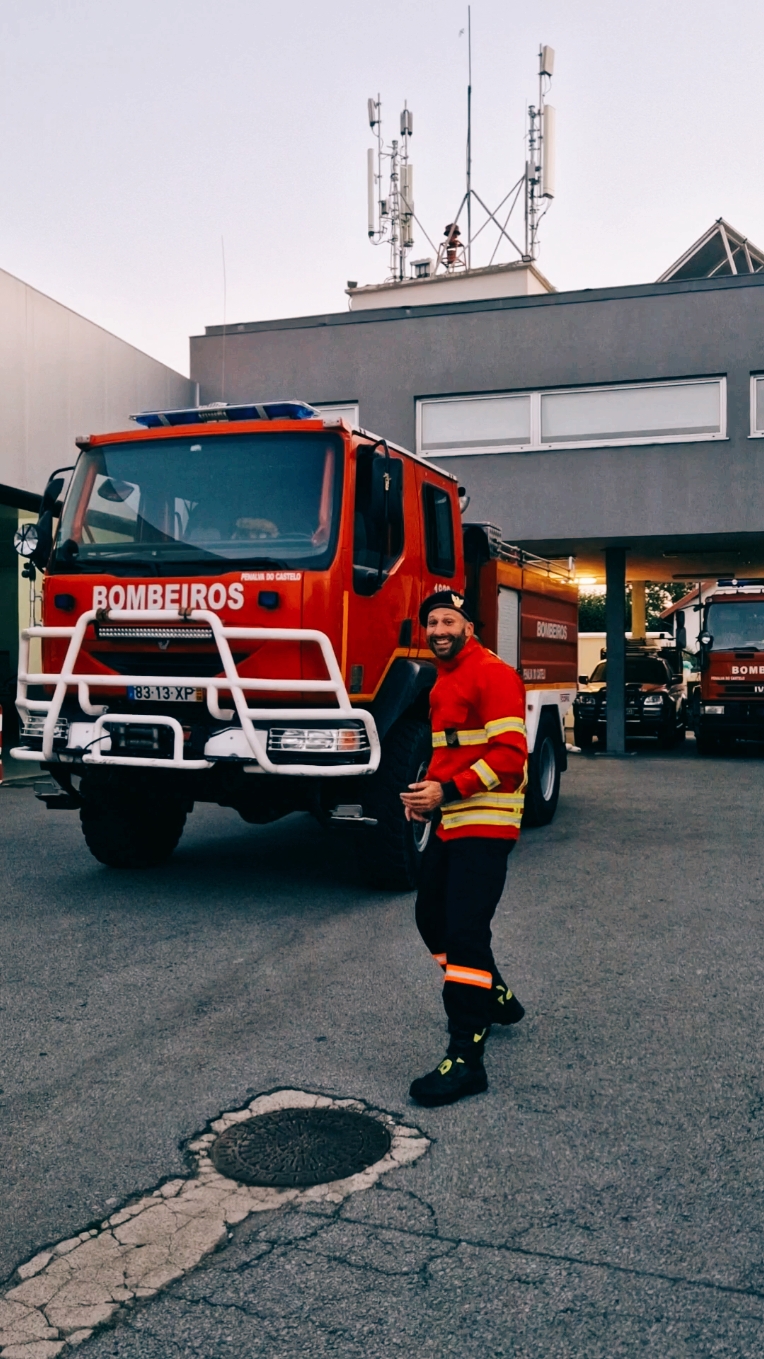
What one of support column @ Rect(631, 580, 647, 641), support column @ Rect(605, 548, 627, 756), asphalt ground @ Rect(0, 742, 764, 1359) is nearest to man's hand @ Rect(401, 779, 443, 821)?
asphalt ground @ Rect(0, 742, 764, 1359)

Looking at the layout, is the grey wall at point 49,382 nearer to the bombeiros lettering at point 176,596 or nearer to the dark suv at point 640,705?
the bombeiros lettering at point 176,596

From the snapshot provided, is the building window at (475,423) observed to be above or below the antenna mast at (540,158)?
below

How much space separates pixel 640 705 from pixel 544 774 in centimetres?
1018

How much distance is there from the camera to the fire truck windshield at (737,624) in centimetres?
1894

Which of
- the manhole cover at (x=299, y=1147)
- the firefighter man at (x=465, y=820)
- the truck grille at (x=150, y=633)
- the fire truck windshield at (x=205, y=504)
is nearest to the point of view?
the manhole cover at (x=299, y=1147)

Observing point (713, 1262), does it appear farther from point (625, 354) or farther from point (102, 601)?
point (625, 354)

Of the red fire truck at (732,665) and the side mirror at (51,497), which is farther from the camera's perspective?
the red fire truck at (732,665)

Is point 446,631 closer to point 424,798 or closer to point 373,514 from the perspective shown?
point 424,798

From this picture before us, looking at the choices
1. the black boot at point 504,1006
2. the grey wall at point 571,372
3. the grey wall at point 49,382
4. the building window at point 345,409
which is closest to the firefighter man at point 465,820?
the black boot at point 504,1006

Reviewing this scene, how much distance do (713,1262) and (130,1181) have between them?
5.36 ft

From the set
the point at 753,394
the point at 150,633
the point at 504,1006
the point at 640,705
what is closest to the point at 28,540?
the point at 150,633

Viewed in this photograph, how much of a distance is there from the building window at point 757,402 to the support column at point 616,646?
3090mm

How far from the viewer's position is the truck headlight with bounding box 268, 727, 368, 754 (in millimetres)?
6672

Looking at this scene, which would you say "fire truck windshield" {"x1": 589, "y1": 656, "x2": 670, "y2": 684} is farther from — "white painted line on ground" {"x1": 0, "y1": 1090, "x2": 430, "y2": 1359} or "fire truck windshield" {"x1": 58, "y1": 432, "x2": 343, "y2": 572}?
"white painted line on ground" {"x1": 0, "y1": 1090, "x2": 430, "y2": 1359}
